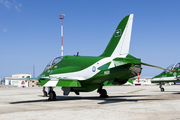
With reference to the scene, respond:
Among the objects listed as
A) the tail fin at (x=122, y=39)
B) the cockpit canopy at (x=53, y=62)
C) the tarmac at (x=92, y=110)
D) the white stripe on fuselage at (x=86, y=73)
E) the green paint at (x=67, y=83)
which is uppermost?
the tail fin at (x=122, y=39)

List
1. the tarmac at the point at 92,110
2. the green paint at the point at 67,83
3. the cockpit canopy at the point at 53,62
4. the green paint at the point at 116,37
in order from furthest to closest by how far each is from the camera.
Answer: the cockpit canopy at the point at 53,62 < the green paint at the point at 116,37 < the green paint at the point at 67,83 < the tarmac at the point at 92,110

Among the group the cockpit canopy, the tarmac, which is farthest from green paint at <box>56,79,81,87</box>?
the cockpit canopy

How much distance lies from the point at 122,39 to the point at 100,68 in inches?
123

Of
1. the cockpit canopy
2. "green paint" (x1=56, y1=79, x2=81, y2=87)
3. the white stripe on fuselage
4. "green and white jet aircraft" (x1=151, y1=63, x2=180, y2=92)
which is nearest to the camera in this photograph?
"green paint" (x1=56, y1=79, x2=81, y2=87)

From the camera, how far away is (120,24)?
16000 millimetres

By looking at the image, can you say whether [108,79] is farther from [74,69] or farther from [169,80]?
[169,80]

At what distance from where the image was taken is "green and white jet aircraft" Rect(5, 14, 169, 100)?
44.9 ft

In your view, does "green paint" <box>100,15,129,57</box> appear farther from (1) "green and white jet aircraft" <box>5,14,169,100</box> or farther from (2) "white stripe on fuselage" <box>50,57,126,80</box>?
(2) "white stripe on fuselage" <box>50,57,126,80</box>

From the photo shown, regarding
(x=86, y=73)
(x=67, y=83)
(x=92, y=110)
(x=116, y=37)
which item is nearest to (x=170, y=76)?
(x=116, y=37)

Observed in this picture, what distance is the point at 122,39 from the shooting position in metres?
15.5

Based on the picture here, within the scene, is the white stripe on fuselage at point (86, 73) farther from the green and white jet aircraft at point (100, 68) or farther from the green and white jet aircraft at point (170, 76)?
the green and white jet aircraft at point (170, 76)

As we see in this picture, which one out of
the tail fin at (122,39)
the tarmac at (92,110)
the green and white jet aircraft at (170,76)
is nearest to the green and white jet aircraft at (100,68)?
the tail fin at (122,39)

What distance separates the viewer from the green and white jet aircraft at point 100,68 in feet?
44.9

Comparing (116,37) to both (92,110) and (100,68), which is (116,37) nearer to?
(100,68)
